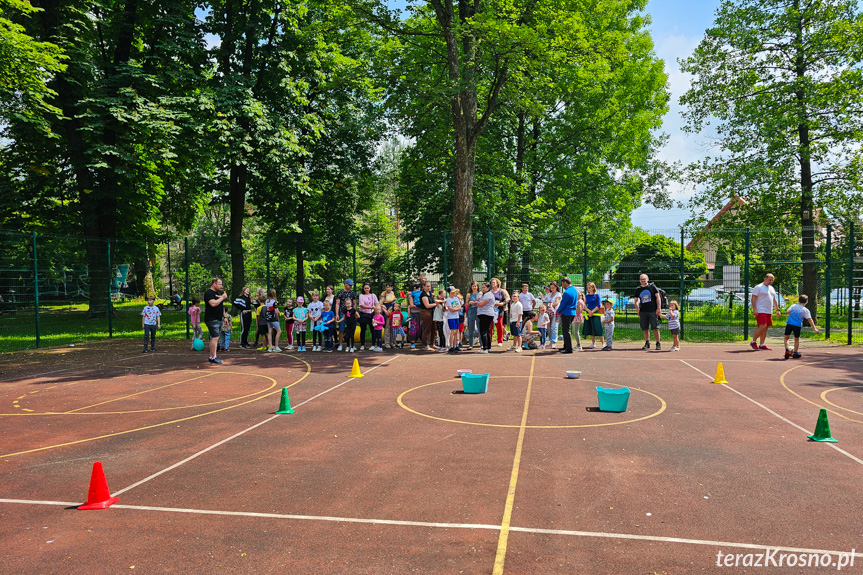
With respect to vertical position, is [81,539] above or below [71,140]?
below

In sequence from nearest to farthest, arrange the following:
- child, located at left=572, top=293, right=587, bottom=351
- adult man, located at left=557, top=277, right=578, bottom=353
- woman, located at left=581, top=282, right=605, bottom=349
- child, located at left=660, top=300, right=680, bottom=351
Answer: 1. adult man, located at left=557, top=277, right=578, bottom=353
2. child, located at left=660, top=300, right=680, bottom=351
3. child, located at left=572, top=293, right=587, bottom=351
4. woman, located at left=581, top=282, right=605, bottom=349

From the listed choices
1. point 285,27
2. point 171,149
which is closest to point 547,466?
point 171,149

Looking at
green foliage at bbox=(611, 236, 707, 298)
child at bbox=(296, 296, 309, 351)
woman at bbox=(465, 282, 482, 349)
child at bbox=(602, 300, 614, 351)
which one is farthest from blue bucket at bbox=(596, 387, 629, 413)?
green foliage at bbox=(611, 236, 707, 298)

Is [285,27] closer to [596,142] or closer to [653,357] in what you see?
[596,142]

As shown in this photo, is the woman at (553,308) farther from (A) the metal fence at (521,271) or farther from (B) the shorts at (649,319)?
(A) the metal fence at (521,271)

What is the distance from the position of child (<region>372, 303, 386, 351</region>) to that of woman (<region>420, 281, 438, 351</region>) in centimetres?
121

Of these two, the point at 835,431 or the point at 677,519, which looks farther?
the point at 835,431

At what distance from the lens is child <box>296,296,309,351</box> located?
1614 centimetres

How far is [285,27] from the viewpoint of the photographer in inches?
913

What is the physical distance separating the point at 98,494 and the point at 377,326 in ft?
35.5

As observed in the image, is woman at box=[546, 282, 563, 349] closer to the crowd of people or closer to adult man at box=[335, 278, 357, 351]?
the crowd of people

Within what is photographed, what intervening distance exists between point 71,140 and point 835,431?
84.4 ft

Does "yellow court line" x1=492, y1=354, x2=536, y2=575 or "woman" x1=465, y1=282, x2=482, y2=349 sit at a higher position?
"woman" x1=465, y1=282, x2=482, y2=349

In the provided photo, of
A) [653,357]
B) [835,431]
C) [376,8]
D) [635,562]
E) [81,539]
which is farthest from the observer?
[376,8]
